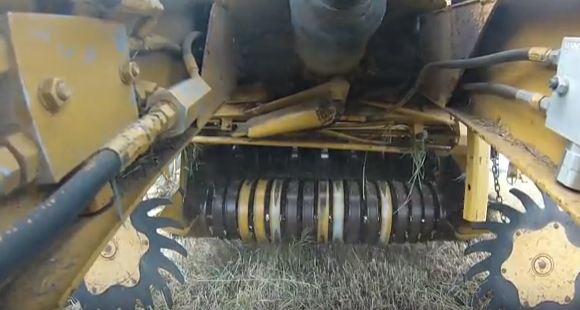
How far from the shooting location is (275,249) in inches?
92.3

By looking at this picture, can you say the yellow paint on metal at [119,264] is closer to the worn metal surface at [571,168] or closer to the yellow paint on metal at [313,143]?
the yellow paint on metal at [313,143]

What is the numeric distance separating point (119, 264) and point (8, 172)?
61.8 inches

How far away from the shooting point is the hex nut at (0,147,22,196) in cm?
55

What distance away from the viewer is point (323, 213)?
2020mm

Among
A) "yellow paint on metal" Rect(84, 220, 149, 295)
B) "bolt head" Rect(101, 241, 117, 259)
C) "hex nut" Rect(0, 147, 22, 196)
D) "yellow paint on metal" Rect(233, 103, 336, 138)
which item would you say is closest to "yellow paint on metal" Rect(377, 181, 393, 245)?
"yellow paint on metal" Rect(233, 103, 336, 138)

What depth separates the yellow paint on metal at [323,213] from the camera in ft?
6.63

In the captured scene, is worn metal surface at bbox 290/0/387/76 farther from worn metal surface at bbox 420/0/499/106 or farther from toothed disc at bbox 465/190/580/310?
toothed disc at bbox 465/190/580/310

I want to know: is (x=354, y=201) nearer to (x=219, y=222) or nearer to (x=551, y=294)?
(x=219, y=222)

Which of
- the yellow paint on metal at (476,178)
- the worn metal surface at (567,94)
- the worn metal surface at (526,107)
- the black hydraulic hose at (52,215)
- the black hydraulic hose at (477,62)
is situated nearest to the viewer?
the black hydraulic hose at (52,215)

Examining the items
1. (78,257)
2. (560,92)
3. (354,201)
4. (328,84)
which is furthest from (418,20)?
(78,257)

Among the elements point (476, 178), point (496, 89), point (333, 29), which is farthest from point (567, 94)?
point (476, 178)

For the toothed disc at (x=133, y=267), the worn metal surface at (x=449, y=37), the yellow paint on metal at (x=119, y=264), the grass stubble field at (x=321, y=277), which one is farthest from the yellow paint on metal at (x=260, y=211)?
the worn metal surface at (x=449, y=37)

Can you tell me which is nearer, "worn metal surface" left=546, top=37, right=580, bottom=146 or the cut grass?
"worn metal surface" left=546, top=37, right=580, bottom=146

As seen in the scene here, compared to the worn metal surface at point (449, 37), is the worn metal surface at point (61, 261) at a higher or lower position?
lower
